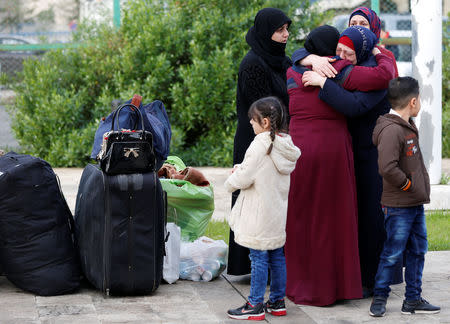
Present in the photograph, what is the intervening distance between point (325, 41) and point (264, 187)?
1.03 m

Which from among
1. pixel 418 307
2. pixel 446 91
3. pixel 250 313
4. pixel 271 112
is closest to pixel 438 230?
pixel 418 307

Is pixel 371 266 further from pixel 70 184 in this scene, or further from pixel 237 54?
pixel 237 54

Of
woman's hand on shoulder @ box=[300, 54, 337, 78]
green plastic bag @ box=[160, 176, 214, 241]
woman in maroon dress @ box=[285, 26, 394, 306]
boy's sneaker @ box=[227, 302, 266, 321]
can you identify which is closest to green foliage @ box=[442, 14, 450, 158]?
green plastic bag @ box=[160, 176, 214, 241]

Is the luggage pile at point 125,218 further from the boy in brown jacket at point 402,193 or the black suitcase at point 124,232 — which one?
the boy in brown jacket at point 402,193

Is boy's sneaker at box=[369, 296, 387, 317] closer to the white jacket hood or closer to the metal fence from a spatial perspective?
the white jacket hood

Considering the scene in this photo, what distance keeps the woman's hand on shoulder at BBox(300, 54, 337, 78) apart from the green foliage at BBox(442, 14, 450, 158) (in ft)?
22.1

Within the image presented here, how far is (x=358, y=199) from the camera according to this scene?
4.88 m

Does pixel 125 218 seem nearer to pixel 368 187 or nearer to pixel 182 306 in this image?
pixel 182 306

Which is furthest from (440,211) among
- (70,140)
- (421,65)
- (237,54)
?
(70,140)

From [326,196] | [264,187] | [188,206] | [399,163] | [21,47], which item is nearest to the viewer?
[264,187]

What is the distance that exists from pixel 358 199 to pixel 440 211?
3.13 metres

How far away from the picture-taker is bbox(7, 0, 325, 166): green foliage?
9.93 metres

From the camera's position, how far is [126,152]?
472 centimetres

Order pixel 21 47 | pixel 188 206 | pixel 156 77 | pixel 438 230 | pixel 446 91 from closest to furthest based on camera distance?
1. pixel 188 206
2. pixel 438 230
3. pixel 156 77
4. pixel 21 47
5. pixel 446 91
